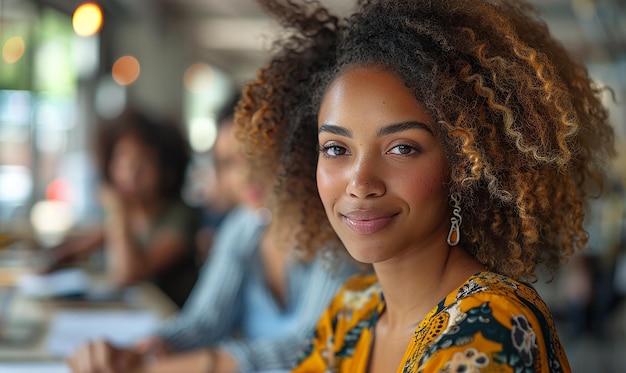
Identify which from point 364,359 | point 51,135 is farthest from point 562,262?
point 51,135

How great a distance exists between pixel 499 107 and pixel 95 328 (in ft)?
6.39

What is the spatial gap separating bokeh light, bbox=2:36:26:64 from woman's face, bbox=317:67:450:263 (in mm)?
5853

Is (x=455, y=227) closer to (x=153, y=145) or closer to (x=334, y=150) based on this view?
(x=334, y=150)

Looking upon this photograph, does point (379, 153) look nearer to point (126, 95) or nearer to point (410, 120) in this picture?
point (410, 120)

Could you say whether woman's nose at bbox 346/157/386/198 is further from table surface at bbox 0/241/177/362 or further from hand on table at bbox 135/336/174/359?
table surface at bbox 0/241/177/362

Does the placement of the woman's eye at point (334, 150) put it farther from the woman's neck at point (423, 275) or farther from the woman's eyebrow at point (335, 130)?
the woman's neck at point (423, 275)

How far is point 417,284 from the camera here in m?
1.27

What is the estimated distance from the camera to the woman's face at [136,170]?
142 inches

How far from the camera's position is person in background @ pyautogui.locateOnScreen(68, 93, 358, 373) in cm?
205

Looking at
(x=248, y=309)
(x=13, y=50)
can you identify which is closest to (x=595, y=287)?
(x=248, y=309)

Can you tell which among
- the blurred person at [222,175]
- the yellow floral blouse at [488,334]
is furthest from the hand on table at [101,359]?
the yellow floral blouse at [488,334]

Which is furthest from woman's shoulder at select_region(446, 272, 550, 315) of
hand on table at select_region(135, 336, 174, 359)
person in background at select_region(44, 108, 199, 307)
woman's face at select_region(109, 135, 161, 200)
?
woman's face at select_region(109, 135, 161, 200)

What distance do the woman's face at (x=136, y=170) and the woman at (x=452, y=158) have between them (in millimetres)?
2383

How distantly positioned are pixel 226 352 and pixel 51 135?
21.6ft
